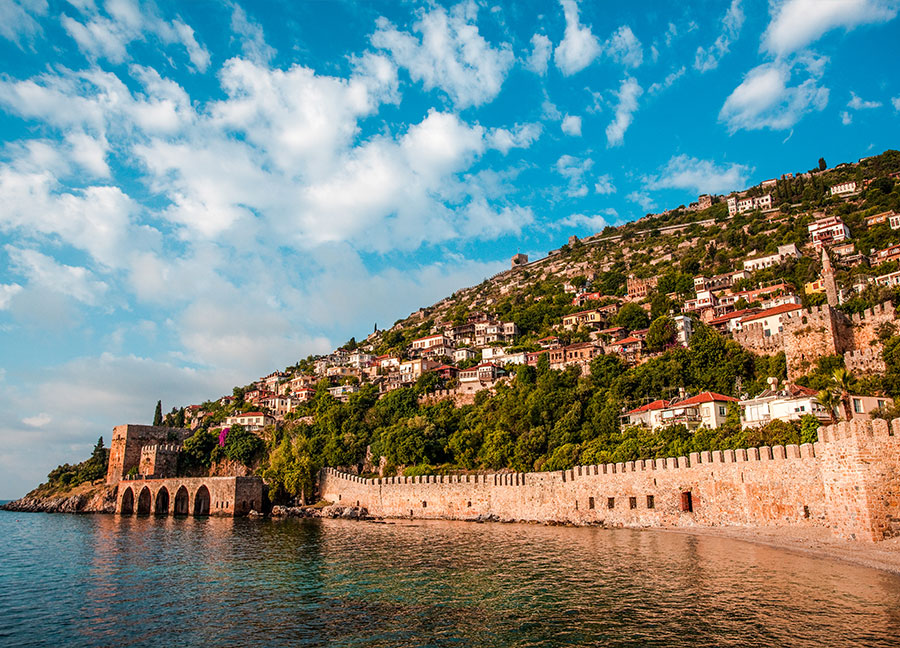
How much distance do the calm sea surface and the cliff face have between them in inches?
1705

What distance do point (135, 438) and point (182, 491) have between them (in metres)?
15.4

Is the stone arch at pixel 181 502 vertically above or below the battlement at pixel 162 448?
below

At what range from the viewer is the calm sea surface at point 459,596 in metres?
→ 11.8

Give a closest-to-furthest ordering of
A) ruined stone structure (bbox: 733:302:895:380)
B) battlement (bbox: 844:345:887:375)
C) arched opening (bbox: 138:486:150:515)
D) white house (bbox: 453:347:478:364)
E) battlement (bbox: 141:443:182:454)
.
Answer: battlement (bbox: 844:345:887:375)
ruined stone structure (bbox: 733:302:895:380)
arched opening (bbox: 138:486:150:515)
battlement (bbox: 141:443:182:454)
white house (bbox: 453:347:478:364)

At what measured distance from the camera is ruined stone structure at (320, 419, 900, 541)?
18328 mm

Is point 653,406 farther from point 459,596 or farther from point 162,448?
point 162,448

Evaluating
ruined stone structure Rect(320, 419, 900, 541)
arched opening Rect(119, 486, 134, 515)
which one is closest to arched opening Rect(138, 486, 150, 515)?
arched opening Rect(119, 486, 134, 515)

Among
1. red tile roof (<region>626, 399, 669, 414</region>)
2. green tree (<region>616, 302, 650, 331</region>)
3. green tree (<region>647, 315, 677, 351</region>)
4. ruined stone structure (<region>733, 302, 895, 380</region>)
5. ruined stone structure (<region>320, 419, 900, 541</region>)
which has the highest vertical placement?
green tree (<region>616, 302, 650, 331</region>)

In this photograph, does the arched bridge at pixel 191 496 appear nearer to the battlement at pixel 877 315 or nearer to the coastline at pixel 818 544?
the coastline at pixel 818 544

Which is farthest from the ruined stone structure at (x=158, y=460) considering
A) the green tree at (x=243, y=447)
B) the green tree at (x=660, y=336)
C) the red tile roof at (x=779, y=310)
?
the red tile roof at (x=779, y=310)

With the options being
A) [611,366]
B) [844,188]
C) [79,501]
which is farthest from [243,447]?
[844,188]

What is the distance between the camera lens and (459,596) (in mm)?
15680

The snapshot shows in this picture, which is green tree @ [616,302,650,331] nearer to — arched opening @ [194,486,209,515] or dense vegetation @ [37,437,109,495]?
arched opening @ [194,486,209,515]

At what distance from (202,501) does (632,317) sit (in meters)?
59.6
